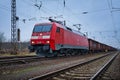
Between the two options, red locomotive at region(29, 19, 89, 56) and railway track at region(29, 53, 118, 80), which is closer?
railway track at region(29, 53, 118, 80)

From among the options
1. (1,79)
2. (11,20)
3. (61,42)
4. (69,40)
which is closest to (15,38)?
(11,20)

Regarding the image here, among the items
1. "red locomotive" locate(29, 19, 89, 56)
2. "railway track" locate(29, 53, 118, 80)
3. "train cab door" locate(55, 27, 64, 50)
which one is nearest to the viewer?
"railway track" locate(29, 53, 118, 80)

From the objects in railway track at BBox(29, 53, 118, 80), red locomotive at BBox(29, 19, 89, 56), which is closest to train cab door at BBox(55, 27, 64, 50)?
red locomotive at BBox(29, 19, 89, 56)

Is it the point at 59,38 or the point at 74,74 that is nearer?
the point at 74,74

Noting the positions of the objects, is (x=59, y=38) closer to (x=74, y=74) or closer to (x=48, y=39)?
(x=48, y=39)

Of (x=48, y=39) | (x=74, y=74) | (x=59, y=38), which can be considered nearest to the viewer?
(x=74, y=74)

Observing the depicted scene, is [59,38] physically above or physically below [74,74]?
above

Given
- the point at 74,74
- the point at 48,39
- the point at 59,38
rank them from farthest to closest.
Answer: the point at 59,38, the point at 48,39, the point at 74,74

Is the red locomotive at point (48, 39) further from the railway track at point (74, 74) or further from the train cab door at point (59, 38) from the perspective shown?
the railway track at point (74, 74)

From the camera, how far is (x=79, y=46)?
107ft

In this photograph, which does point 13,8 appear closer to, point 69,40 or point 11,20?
point 11,20

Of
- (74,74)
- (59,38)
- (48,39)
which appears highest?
(59,38)

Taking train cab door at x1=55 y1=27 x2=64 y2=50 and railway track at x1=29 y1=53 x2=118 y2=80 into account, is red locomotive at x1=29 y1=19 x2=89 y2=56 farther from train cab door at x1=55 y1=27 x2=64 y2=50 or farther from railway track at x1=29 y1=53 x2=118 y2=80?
railway track at x1=29 y1=53 x2=118 y2=80

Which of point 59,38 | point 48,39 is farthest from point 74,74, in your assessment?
point 59,38
